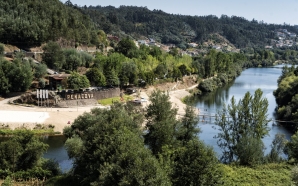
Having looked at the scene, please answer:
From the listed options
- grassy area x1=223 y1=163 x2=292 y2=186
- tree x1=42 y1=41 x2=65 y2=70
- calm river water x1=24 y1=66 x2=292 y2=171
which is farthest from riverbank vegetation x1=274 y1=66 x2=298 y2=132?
tree x1=42 y1=41 x2=65 y2=70

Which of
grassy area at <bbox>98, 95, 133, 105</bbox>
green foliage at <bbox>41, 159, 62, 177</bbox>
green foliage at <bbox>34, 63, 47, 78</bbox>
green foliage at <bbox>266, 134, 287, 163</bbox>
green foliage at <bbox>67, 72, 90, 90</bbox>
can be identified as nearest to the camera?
green foliage at <bbox>41, 159, 62, 177</bbox>

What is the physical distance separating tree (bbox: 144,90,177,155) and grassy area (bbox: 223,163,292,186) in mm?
4102

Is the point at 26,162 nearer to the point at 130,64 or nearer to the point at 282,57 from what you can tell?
the point at 130,64

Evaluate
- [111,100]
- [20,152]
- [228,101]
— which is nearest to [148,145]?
[20,152]

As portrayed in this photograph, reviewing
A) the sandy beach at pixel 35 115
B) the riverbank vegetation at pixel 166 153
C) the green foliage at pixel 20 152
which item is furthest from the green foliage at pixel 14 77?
the green foliage at pixel 20 152

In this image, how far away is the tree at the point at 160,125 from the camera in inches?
872

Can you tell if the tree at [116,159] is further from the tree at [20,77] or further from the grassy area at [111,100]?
the grassy area at [111,100]

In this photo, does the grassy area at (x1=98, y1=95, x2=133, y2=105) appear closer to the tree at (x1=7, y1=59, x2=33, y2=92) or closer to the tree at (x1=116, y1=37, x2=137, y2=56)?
the tree at (x1=7, y1=59, x2=33, y2=92)

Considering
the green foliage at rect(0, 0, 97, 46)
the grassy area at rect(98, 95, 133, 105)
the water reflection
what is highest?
the green foliage at rect(0, 0, 97, 46)

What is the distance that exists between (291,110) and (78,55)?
35.8 m

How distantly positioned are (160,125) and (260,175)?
6.83m

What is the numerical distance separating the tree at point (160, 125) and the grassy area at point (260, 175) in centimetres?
410

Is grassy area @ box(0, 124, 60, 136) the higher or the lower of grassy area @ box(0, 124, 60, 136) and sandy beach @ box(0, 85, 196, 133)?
the lower

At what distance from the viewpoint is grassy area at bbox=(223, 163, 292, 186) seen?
19547 millimetres
